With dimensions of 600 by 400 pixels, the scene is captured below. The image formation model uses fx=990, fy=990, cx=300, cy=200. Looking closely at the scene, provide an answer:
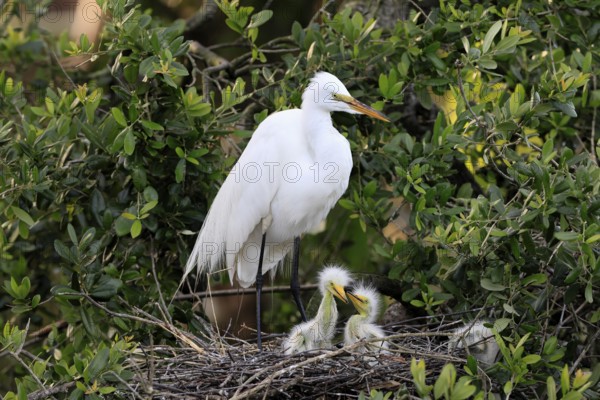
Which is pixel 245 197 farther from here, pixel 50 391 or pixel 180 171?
pixel 50 391

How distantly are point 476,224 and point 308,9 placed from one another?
298 centimetres

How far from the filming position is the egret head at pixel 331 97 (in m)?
3.82

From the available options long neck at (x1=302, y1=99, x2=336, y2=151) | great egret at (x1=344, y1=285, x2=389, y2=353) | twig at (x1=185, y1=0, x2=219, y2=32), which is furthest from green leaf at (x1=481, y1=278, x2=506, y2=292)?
twig at (x1=185, y1=0, x2=219, y2=32)

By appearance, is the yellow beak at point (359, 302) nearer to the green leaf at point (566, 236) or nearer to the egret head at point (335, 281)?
the egret head at point (335, 281)

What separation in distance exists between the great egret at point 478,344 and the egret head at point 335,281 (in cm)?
52

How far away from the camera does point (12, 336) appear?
3275 mm

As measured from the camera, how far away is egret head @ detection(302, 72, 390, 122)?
3822mm

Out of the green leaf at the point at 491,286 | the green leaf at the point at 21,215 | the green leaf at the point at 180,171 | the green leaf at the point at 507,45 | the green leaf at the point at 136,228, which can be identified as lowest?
the green leaf at the point at 491,286

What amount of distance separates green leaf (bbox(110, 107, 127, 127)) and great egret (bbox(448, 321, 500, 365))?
4.86ft

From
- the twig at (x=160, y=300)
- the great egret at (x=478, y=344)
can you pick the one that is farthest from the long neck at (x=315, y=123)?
the great egret at (x=478, y=344)

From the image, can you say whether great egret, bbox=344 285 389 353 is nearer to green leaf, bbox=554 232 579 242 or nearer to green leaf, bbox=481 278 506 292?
green leaf, bbox=481 278 506 292

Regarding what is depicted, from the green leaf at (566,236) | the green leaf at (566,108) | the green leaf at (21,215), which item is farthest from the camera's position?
the green leaf at (21,215)

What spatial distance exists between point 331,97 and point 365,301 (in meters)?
0.81

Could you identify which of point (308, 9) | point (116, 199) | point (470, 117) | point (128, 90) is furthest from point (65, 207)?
point (308, 9)
